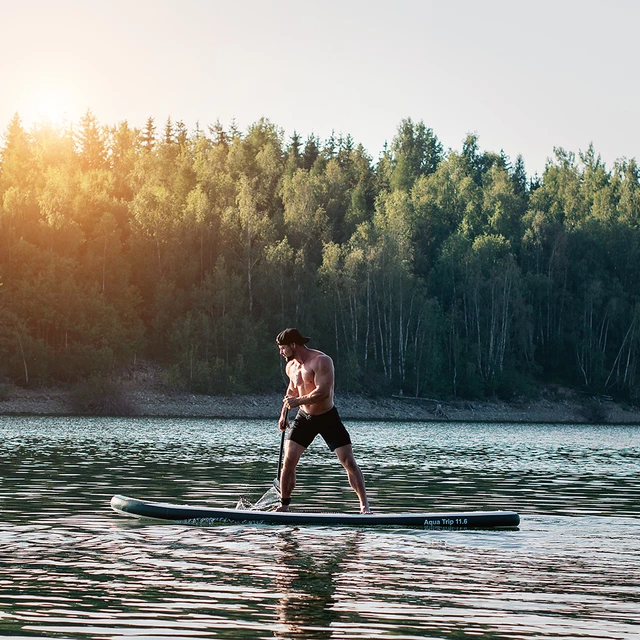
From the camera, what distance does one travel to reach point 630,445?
1809 inches

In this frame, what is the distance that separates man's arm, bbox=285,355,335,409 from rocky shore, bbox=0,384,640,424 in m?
47.8

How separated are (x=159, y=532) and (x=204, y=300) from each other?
2453 inches

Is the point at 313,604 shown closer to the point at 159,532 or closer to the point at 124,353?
the point at 159,532

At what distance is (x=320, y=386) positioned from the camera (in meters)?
14.4

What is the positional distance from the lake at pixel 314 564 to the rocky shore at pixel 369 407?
42.2 metres

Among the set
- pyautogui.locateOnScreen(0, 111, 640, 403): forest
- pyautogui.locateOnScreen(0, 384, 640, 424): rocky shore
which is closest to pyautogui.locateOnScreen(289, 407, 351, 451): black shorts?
pyautogui.locateOnScreen(0, 384, 640, 424): rocky shore

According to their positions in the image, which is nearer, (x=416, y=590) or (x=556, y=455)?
(x=416, y=590)

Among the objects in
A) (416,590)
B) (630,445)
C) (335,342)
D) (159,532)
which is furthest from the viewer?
(335,342)

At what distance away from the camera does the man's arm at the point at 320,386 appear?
1438 centimetres

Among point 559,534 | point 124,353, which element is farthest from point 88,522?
point 124,353

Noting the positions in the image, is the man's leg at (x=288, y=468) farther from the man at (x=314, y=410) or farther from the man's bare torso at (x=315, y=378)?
the man's bare torso at (x=315, y=378)

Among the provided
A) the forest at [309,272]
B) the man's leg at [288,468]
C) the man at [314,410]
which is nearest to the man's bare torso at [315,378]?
the man at [314,410]

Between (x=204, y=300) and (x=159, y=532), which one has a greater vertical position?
(x=204, y=300)

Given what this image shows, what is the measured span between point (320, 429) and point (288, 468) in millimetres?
663
